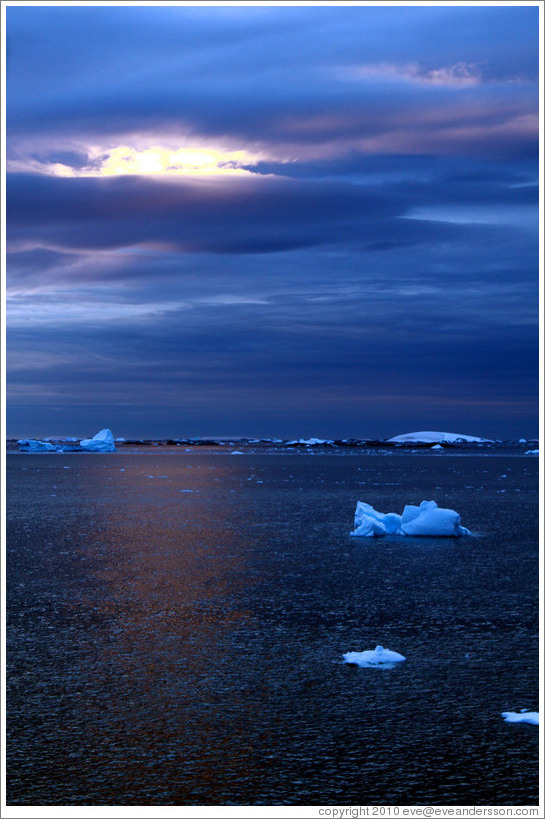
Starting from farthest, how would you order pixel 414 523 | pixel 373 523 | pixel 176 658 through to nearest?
pixel 414 523, pixel 373 523, pixel 176 658

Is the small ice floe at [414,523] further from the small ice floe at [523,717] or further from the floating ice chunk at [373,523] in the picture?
the small ice floe at [523,717]

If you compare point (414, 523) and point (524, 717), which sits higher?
point (414, 523)

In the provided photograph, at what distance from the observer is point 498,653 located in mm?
13539

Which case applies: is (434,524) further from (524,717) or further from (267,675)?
(524,717)

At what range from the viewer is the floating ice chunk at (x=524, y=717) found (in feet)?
34.4

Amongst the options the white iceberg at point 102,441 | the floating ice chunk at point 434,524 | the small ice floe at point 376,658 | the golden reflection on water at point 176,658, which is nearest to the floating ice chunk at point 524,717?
the small ice floe at point 376,658

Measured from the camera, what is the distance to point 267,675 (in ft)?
40.3

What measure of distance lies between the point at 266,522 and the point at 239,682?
22.5 meters

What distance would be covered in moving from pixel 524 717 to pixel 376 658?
2920mm

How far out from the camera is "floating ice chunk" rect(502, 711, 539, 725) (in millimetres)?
10477

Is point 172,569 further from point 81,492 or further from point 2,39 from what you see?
point 81,492

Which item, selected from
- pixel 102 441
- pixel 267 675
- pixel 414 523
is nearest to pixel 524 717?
pixel 267 675

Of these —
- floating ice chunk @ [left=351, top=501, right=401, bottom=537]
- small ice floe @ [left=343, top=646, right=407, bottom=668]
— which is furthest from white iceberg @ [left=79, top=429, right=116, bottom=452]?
small ice floe @ [left=343, top=646, right=407, bottom=668]

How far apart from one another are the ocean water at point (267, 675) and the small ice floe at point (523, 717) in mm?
121
